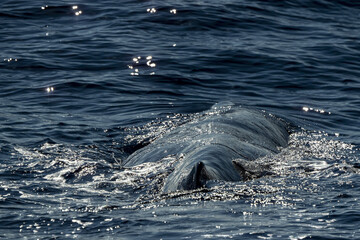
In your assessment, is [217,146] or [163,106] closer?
[217,146]

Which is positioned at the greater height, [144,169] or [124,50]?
[124,50]

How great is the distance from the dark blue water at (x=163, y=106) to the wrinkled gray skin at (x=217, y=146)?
26 centimetres

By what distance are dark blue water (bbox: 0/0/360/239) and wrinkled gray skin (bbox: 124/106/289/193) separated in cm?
26

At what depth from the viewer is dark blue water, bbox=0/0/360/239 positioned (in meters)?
8.25

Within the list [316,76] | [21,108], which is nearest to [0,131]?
[21,108]

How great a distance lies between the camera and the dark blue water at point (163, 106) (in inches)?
325

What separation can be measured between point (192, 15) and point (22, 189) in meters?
13.3

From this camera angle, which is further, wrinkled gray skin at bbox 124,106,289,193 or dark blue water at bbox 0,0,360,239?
wrinkled gray skin at bbox 124,106,289,193

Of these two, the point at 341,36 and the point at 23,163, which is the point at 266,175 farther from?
the point at 341,36

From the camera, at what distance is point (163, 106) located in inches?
614

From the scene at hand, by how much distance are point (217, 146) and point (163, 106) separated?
5148mm

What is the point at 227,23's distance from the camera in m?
22.4

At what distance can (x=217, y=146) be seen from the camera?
10547 mm

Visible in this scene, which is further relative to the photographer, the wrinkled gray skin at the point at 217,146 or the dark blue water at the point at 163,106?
the wrinkled gray skin at the point at 217,146
